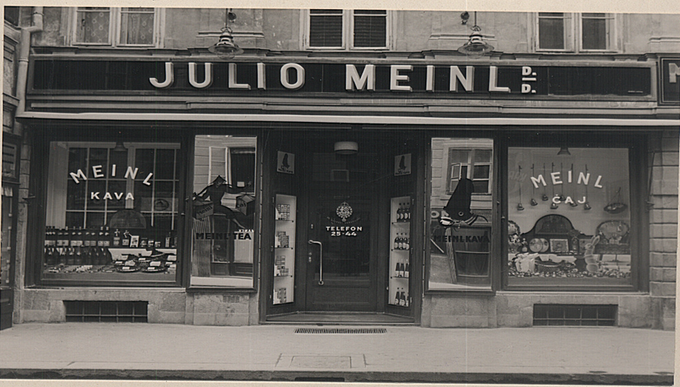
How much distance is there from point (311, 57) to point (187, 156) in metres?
2.77

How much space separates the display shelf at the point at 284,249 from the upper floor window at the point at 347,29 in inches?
113

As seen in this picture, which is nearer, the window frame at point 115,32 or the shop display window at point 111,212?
the window frame at point 115,32

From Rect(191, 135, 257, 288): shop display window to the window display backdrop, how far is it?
180 inches

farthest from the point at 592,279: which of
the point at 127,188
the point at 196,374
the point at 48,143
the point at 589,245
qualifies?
the point at 48,143

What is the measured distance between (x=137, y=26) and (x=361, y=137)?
14.3 ft

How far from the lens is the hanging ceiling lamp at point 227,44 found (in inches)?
390

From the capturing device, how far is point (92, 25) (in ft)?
33.6

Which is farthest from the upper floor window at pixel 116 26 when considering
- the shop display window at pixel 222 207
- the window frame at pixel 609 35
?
the window frame at pixel 609 35

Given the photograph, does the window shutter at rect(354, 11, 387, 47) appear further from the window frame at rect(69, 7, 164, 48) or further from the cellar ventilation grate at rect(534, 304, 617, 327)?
the cellar ventilation grate at rect(534, 304, 617, 327)

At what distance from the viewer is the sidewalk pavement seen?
772cm

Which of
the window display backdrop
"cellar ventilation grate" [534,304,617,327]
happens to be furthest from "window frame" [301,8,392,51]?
"cellar ventilation grate" [534,304,617,327]

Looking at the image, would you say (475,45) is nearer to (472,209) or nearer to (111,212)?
(472,209)

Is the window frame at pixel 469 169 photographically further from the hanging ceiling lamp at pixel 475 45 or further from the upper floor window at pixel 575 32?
the upper floor window at pixel 575 32

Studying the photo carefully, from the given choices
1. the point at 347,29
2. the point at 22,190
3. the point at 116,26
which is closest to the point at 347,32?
the point at 347,29
